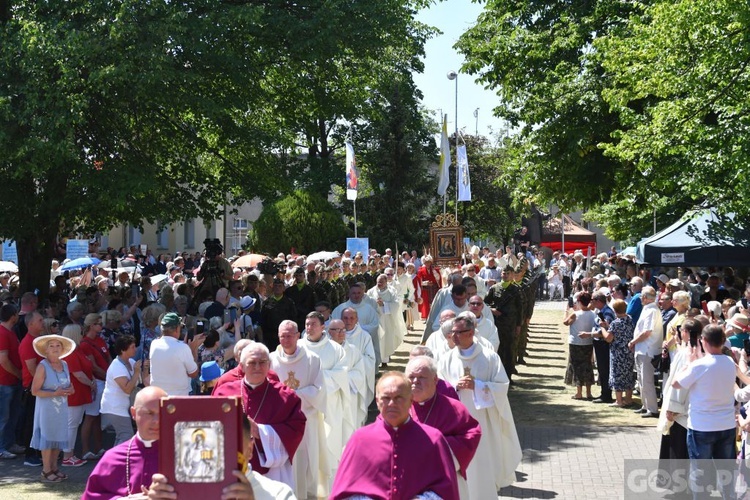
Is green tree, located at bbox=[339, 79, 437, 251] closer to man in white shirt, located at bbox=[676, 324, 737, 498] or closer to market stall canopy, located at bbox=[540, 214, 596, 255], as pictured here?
market stall canopy, located at bbox=[540, 214, 596, 255]

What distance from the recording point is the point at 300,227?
1781 inches

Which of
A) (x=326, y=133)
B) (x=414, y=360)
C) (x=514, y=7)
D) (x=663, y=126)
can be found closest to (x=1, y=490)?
(x=414, y=360)

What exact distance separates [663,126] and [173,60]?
8143mm

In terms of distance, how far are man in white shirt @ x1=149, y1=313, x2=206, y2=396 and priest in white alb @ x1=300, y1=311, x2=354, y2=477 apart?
4.28 ft

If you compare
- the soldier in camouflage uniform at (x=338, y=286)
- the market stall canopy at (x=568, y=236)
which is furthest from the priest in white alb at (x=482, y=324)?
the market stall canopy at (x=568, y=236)

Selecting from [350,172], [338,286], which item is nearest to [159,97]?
[338,286]

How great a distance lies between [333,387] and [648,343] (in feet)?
17.8

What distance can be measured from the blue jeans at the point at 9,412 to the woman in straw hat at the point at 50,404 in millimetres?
990

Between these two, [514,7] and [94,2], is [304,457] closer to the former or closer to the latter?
[94,2]

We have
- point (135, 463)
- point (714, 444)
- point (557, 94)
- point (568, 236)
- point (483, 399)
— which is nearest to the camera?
point (135, 463)

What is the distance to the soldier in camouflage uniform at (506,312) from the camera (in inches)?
696

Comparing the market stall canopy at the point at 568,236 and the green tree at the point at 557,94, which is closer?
the green tree at the point at 557,94

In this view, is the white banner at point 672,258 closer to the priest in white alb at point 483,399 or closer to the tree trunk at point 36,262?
the priest in white alb at point 483,399

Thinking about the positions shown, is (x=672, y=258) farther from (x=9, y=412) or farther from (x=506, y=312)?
(x=9, y=412)
